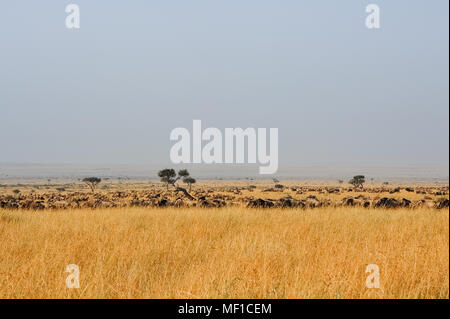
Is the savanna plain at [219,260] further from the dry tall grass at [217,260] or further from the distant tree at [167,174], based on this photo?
the distant tree at [167,174]

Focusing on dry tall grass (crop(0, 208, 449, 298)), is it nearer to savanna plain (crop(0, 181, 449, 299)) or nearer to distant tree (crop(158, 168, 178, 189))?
savanna plain (crop(0, 181, 449, 299))

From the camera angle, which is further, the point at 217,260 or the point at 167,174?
the point at 167,174

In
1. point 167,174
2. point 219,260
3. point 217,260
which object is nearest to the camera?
point 217,260

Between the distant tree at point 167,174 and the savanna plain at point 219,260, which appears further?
the distant tree at point 167,174

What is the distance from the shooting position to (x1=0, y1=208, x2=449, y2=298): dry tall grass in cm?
557

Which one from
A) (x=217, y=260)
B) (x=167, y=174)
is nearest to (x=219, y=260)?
(x=217, y=260)

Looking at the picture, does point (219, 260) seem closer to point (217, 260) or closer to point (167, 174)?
point (217, 260)

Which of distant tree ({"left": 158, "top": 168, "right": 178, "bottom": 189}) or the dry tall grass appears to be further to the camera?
distant tree ({"left": 158, "top": 168, "right": 178, "bottom": 189})

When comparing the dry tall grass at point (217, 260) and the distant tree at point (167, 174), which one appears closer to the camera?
the dry tall grass at point (217, 260)

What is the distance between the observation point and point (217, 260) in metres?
7.11

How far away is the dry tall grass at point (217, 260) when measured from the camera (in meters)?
5.57

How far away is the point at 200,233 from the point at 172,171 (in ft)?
156

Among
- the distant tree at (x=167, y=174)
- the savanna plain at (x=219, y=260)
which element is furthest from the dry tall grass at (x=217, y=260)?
the distant tree at (x=167, y=174)

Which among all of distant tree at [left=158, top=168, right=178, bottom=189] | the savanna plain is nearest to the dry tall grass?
the savanna plain
